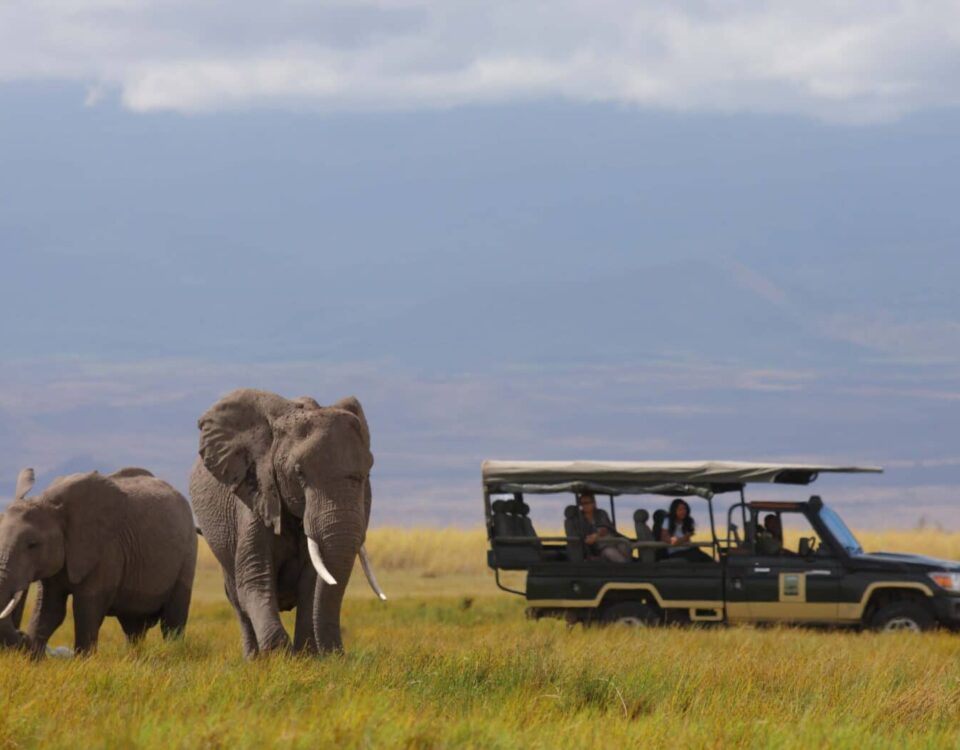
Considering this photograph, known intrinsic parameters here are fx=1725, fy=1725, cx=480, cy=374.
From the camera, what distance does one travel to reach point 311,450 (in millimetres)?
13148

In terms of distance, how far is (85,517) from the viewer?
1650 cm

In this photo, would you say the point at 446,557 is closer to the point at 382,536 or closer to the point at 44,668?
the point at 382,536

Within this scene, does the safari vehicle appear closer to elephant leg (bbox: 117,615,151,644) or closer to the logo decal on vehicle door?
the logo decal on vehicle door

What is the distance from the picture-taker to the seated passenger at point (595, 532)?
2184cm

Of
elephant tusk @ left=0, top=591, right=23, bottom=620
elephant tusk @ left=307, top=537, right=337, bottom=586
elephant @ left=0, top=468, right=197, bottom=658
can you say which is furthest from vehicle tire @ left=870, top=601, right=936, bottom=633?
elephant tusk @ left=0, top=591, right=23, bottom=620

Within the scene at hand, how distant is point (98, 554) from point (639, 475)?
761cm

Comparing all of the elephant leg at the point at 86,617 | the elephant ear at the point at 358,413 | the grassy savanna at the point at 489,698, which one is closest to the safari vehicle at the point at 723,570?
the grassy savanna at the point at 489,698

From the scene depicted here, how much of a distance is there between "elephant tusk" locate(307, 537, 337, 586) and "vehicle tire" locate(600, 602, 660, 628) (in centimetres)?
907

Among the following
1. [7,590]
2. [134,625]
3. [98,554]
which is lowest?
[134,625]

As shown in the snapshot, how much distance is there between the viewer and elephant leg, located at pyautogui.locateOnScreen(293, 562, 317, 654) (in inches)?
543

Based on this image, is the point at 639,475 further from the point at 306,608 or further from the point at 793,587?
the point at 306,608

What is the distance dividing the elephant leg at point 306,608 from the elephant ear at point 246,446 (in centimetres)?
52

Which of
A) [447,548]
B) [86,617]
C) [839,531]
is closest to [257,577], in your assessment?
[86,617]

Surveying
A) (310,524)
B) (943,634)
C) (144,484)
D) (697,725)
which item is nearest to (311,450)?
(310,524)
